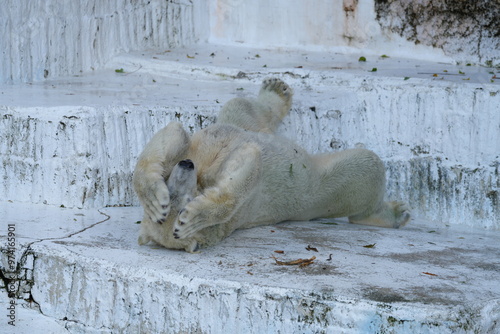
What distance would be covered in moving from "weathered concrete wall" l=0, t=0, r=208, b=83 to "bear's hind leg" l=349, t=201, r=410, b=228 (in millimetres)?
3492

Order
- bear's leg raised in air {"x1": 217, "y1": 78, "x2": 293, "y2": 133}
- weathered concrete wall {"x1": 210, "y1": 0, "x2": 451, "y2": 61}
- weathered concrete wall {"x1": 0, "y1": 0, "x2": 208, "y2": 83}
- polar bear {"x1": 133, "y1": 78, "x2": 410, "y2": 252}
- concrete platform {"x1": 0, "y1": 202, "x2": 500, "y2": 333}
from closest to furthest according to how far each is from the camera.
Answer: concrete platform {"x1": 0, "y1": 202, "x2": 500, "y2": 333} < polar bear {"x1": 133, "y1": 78, "x2": 410, "y2": 252} < bear's leg raised in air {"x1": 217, "y1": 78, "x2": 293, "y2": 133} < weathered concrete wall {"x1": 0, "y1": 0, "x2": 208, "y2": 83} < weathered concrete wall {"x1": 210, "y1": 0, "x2": 451, "y2": 61}

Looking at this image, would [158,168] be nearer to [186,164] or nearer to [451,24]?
[186,164]

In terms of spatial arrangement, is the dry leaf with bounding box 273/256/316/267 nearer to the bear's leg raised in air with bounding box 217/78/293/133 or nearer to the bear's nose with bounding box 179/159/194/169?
the bear's nose with bounding box 179/159/194/169

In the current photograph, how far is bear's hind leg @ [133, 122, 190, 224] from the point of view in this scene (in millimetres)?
3799

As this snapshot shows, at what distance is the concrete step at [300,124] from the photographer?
5223 millimetres

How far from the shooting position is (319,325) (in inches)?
129

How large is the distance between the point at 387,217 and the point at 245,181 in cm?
159

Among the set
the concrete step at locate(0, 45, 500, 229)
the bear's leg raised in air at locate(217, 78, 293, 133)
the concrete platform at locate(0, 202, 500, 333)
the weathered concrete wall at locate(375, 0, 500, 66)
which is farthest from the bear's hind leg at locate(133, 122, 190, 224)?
the weathered concrete wall at locate(375, 0, 500, 66)

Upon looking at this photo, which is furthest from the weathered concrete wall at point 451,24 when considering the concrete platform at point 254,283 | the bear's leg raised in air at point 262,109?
the concrete platform at point 254,283

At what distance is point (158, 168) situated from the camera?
404 cm

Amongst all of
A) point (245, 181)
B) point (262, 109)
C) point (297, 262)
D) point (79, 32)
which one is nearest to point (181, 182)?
point (245, 181)

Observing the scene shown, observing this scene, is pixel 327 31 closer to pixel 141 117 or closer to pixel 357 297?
pixel 141 117

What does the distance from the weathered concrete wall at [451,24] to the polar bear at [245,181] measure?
10.1 feet

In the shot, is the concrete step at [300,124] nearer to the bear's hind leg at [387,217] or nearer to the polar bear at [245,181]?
the polar bear at [245,181]
